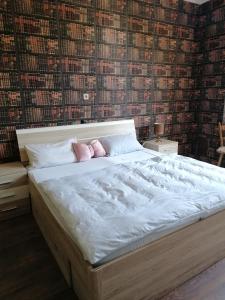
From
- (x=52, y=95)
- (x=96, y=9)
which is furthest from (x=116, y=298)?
(x=96, y=9)

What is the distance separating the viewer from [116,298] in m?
1.30

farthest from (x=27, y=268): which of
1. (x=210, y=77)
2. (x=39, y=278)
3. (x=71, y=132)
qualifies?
(x=210, y=77)

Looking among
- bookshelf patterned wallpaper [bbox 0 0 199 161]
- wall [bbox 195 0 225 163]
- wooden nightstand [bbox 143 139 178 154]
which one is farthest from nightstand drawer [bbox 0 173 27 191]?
wall [bbox 195 0 225 163]

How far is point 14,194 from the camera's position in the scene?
249 cm

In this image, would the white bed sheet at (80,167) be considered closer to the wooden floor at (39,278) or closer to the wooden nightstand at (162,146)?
the wooden nightstand at (162,146)

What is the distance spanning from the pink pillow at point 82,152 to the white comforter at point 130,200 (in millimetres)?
558

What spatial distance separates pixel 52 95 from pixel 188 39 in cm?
262

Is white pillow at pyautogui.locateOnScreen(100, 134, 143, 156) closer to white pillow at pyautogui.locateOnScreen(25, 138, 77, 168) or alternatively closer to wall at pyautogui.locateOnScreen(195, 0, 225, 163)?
white pillow at pyautogui.locateOnScreen(25, 138, 77, 168)

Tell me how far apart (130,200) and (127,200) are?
0.02m

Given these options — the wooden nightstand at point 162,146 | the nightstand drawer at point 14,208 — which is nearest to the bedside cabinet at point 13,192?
the nightstand drawer at point 14,208

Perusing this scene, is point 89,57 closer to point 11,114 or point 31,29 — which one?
point 31,29

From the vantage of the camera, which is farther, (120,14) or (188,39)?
(188,39)

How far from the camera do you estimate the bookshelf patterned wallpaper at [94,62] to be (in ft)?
8.75

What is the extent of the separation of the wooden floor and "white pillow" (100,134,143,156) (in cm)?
145
